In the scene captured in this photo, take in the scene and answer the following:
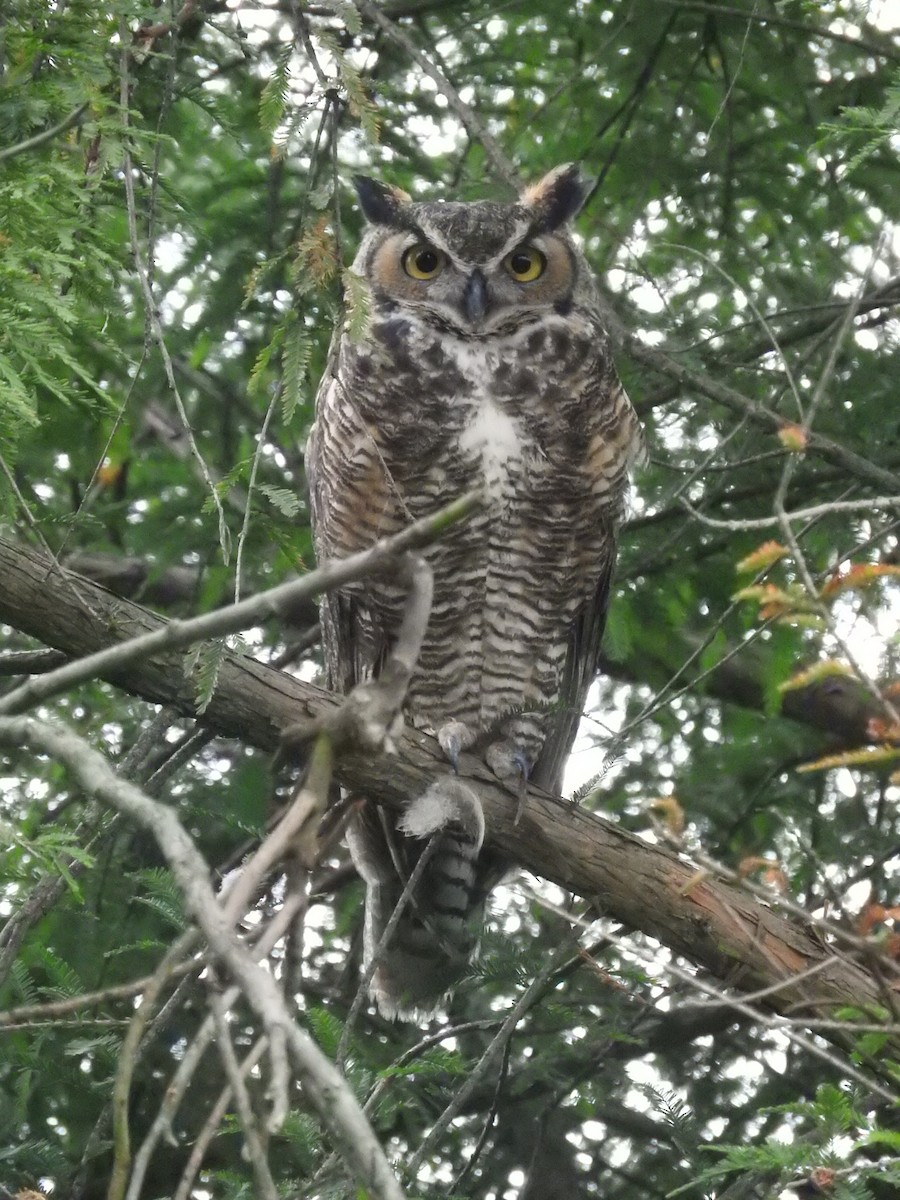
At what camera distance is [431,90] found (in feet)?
12.8

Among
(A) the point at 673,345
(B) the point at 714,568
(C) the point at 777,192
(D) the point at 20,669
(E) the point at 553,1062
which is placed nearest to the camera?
(D) the point at 20,669

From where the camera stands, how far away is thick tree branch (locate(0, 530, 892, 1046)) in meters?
2.38

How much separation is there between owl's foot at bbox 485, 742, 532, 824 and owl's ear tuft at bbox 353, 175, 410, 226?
133 cm

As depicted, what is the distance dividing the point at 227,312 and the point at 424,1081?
204 cm

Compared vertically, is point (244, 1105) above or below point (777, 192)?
below

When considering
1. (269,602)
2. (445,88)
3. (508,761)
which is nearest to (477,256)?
(445,88)

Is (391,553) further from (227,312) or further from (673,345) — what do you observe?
(227,312)

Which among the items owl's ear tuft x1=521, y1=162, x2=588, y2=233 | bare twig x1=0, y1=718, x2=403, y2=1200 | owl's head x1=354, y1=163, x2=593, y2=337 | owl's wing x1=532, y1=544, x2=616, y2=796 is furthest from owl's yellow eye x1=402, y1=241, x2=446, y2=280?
bare twig x1=0, y1=718, x2=403, y2=1200

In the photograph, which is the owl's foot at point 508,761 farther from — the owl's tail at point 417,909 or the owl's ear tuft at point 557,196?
the owl's ear tuft at point 557,196

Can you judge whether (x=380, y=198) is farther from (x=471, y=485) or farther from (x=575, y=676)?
(x=575, y=676)

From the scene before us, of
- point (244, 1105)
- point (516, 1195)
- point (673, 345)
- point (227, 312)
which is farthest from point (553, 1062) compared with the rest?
point (244, 1105)

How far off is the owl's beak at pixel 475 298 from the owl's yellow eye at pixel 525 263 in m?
0.12

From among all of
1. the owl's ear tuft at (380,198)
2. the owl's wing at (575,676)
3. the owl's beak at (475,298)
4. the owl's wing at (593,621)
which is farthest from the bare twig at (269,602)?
the owl's ear tuft at (380,198)

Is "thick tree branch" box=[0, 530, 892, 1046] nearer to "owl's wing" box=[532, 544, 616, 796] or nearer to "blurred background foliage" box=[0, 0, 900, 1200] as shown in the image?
"blurred background foliage" box=[0, 0, 900, 1200]
